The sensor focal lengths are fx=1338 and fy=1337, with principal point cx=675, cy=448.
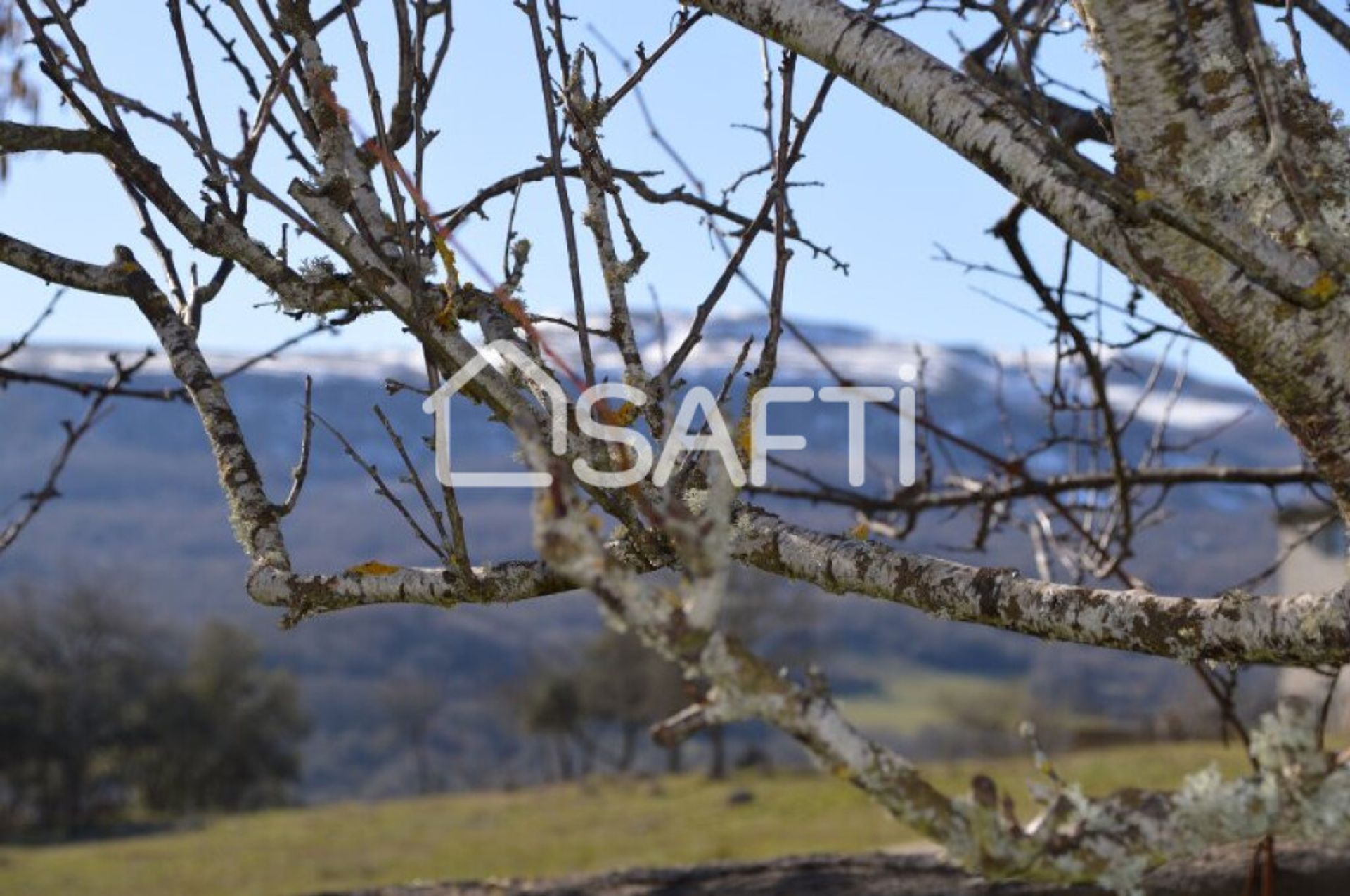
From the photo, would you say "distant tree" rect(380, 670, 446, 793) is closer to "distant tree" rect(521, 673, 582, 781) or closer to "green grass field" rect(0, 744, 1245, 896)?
"distant tree" rect(521, 673, 582, 781)

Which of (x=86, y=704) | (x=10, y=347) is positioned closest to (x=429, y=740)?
(x=86, y=704)

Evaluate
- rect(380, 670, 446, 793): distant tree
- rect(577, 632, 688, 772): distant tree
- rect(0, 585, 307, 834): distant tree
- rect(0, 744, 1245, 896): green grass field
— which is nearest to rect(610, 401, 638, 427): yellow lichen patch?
rect(0, 744, 1245, 896): green grass field

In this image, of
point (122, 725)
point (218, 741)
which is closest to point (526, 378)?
point (218, 741)

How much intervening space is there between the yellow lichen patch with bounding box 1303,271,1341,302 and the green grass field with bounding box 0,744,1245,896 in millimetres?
14118

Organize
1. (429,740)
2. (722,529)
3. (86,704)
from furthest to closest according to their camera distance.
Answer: (429,740) < (86,704) < (722,529)

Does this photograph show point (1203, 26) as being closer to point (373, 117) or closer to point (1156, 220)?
point (1156, 220)

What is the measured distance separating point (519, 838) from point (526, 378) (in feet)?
92.1

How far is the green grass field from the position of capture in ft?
68.7

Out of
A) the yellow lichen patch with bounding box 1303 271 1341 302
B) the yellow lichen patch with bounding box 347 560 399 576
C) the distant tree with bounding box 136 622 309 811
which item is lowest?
the distant tree with bounding box 136 622 309 811

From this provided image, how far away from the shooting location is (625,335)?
8.02ft

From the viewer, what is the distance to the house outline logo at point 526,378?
2297 mm

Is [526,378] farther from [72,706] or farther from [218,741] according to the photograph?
[218,741]

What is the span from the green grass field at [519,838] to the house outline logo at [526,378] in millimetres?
14056

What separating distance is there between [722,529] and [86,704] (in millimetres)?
61042
